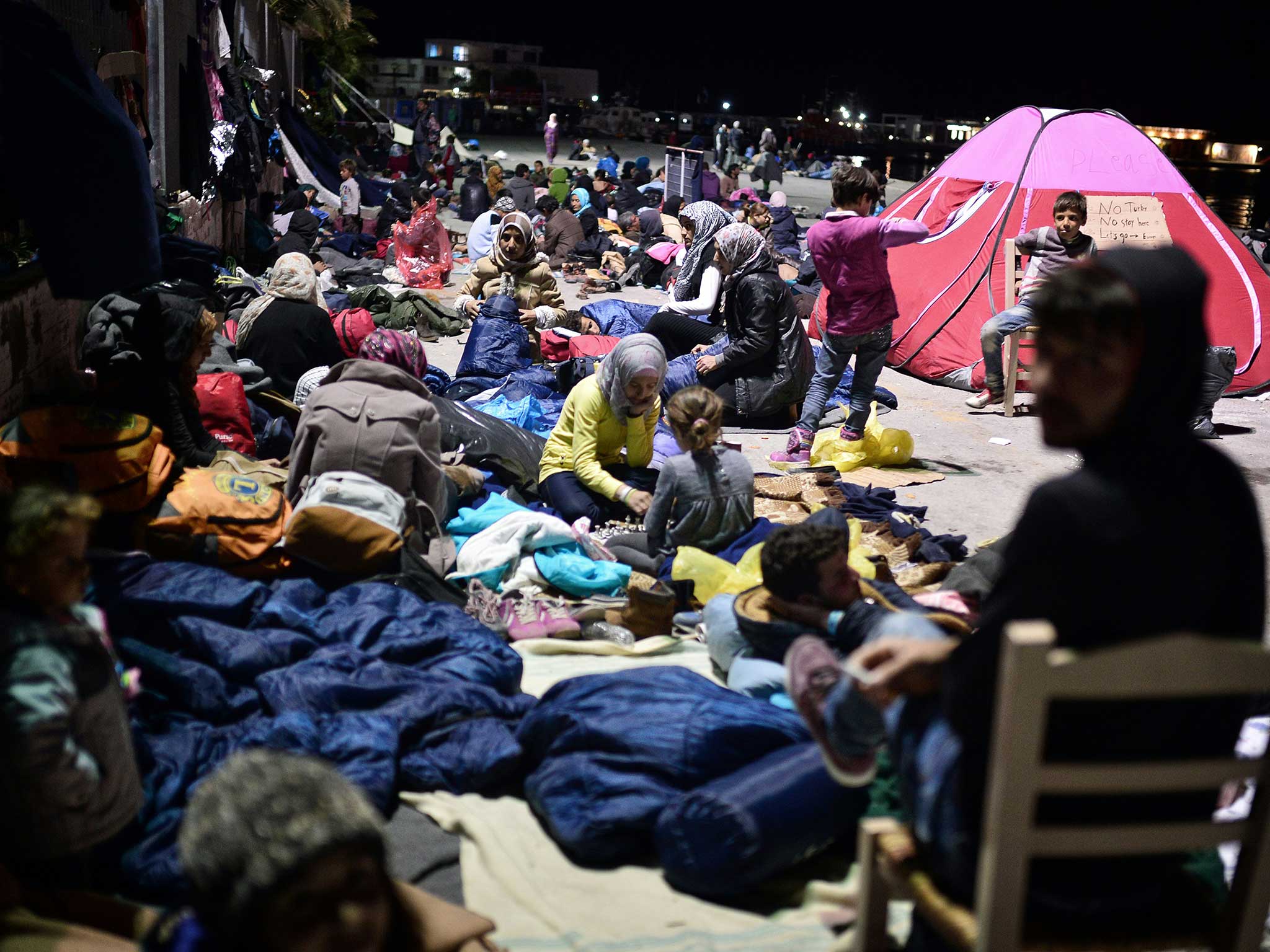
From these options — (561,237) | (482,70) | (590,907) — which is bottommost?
(590,907)

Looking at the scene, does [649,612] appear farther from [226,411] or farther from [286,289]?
[286,289]

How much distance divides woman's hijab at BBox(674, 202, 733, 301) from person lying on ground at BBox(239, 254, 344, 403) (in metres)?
2.97

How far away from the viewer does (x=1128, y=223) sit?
8.92m

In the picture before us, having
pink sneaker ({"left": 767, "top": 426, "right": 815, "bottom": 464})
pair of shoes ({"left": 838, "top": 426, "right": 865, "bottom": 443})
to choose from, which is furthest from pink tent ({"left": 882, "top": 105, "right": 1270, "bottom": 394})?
pink sneaker ({"left": 767, "top": 426, "right": 815, "bottom": 464})

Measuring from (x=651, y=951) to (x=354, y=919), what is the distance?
3.66 feet

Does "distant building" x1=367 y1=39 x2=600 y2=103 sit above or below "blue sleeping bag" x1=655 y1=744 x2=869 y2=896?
above

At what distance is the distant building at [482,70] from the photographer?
72.3 m

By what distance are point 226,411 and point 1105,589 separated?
5049mm

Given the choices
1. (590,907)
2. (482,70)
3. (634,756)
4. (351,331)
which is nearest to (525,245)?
(351,331)

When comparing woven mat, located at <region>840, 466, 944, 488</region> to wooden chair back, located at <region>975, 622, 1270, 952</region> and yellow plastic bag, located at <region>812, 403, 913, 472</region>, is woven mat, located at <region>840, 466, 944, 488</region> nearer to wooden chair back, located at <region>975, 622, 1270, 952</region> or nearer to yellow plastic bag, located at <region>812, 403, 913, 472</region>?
yellow plastic bag, located at <region>812, 403, 913, 472</region>

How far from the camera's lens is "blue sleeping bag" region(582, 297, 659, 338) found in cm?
980

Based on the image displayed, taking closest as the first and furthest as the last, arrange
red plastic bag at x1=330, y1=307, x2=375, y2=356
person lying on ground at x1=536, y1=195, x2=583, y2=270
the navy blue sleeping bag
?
the navy blue sleeping bag < red plastic bag at x1=330, y1=307, x2=375, y2=356 < person lying on ground at x1=536, y1=195, x2=583, y2=270

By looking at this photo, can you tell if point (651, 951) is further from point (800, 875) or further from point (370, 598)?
point (370, 598)

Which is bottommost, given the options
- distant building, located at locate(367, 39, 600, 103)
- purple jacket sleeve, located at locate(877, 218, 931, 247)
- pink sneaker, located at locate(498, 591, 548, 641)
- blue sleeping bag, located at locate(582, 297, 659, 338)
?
pink sneaker, located at locate(498, 591, 548, 641)
